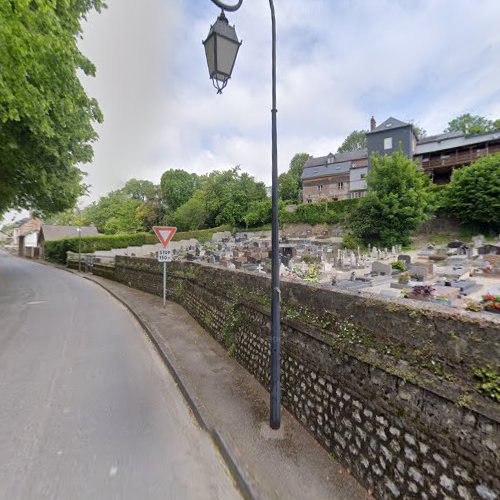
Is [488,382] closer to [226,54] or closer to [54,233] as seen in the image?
[226,54]

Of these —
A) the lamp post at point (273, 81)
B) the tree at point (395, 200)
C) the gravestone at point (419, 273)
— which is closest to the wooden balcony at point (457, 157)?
the tree at point (395, 200)

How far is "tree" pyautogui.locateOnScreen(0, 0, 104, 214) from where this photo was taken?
536cm

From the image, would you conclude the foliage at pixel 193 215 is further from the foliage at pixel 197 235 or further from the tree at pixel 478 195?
the tree at pixel 478 195

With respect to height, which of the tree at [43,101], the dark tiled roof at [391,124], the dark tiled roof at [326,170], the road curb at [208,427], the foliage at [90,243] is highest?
the dark tiled roof at [391,124]

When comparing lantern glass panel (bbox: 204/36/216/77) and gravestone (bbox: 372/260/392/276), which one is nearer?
lantern glass panel (bbox: 204/36/216/77)

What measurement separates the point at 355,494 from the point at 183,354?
386 centimetres

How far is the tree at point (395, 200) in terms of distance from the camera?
70.6ft

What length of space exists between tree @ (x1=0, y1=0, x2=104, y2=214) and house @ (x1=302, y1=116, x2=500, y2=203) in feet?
81.1

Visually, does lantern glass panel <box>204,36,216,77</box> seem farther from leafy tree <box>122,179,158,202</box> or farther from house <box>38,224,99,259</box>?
leafy tree <box>122,179,158,202</box>

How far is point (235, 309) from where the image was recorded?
5.28 m

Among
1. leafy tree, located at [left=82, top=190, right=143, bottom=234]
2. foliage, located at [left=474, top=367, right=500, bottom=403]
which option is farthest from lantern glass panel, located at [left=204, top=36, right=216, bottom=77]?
leafy tree, located at [left=82, top=190, right=143, bottom=234]

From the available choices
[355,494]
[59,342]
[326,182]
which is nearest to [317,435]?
[355,494]

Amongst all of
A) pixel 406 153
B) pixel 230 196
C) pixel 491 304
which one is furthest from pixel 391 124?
pixel 491 304

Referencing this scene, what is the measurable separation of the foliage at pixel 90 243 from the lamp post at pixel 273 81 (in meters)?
27.6
